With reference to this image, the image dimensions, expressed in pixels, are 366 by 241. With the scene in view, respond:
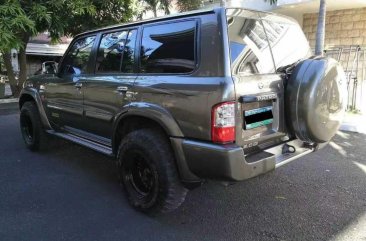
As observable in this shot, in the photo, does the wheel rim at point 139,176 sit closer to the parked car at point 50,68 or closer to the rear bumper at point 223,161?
the rear bumper at point 223,161

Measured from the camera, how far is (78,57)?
511cm

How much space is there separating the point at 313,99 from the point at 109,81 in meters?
2.14

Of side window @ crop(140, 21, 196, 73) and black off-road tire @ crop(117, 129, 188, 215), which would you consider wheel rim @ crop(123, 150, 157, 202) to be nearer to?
black off-road tire @ crop(117, 129, 188, 215)

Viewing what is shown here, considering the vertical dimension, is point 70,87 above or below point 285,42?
below

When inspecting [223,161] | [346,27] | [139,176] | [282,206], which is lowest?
[282,206]

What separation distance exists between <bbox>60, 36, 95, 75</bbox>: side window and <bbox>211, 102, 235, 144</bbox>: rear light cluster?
2.36m

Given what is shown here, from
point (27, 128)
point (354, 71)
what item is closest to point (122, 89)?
point (27, 128)

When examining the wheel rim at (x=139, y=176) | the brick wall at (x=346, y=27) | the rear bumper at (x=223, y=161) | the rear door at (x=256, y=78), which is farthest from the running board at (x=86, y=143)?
the brick wall at (x=346, y=27)

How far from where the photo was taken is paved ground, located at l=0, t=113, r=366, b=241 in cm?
345

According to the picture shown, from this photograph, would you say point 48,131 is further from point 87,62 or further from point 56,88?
point 87,62

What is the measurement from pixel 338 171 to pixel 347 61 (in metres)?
6.29

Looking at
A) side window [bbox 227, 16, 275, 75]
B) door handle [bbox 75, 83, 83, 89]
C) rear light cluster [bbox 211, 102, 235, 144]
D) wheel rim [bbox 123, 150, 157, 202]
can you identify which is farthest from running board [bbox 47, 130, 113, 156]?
side window [bbox 227, 16, 275, 75]

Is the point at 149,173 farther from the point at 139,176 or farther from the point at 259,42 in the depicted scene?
the point at 259,42

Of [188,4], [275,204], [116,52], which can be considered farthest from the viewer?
[188,4]
